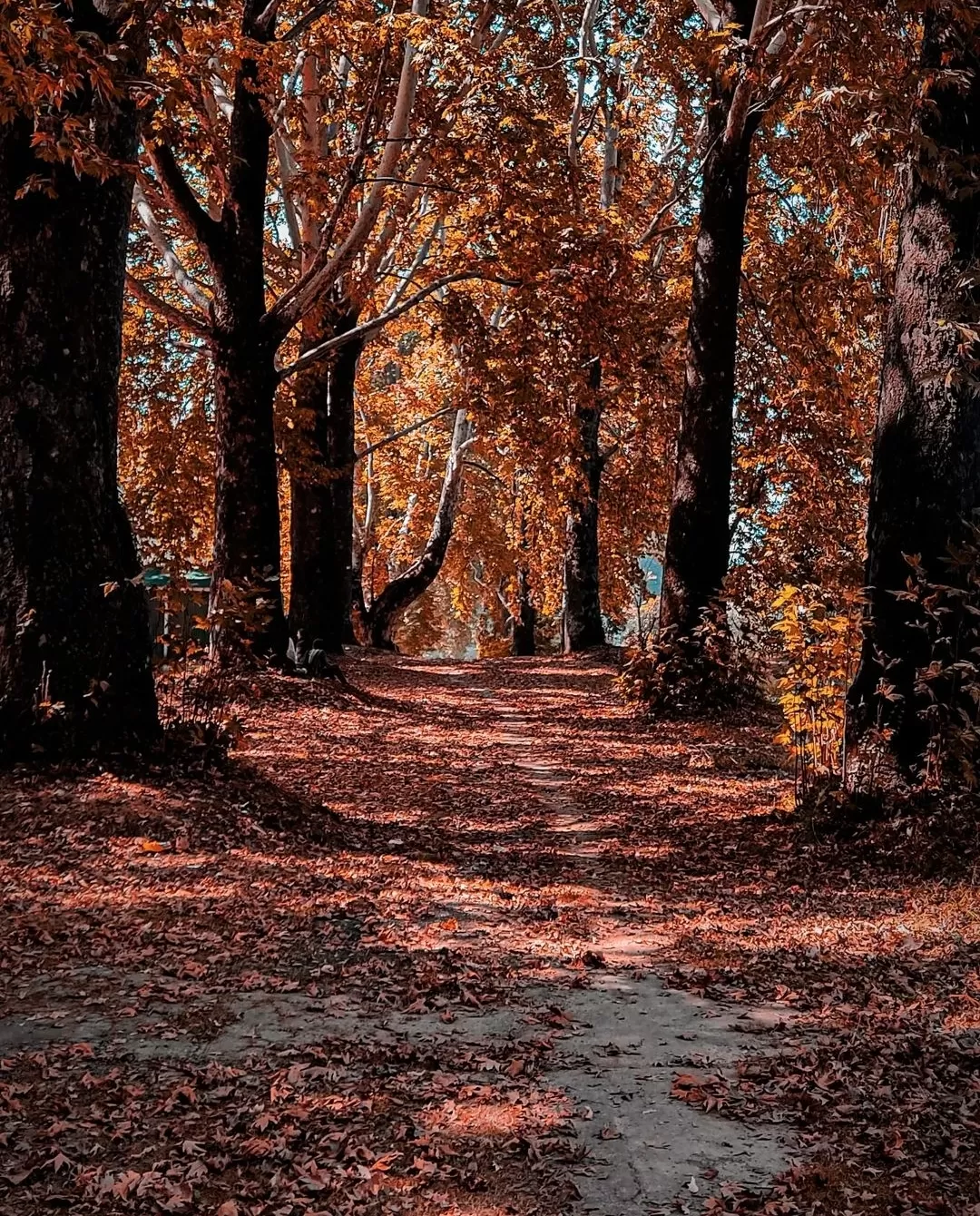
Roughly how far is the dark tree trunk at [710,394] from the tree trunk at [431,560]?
9796 mm

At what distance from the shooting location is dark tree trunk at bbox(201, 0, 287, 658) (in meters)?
12.0

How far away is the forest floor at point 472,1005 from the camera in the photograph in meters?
3.32

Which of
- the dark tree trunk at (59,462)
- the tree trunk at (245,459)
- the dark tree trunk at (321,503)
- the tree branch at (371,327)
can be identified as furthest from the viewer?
the dark tree trunk at (321,503)

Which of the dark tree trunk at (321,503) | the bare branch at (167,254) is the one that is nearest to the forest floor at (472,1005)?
the bare branch at (167,254)

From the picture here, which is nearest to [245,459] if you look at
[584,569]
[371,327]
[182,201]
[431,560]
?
[182,201]

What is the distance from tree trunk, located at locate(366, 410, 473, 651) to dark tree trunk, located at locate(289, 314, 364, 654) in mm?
4898

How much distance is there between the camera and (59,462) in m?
6.98

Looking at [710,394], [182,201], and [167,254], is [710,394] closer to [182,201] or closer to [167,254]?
[182,201]

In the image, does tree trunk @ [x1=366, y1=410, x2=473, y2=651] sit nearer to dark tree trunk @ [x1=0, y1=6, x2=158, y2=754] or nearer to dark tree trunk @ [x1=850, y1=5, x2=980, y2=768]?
dark tree trunk @ [x1=0, y1=6, x2=158, y2=754]

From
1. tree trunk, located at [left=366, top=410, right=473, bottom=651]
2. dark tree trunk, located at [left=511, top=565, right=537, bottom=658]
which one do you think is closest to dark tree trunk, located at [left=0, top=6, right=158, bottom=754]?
tree trunk, located at [left=366, top=410, right=473, bottom=651]

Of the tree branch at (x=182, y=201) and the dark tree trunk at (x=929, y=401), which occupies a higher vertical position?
the tree branch at (x=182, y=201)

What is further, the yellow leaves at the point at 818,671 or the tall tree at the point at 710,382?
the tall tree at the point at 710,382

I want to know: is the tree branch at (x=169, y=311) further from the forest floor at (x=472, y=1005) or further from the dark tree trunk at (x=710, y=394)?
the forest floor at (x=472, y=1005)

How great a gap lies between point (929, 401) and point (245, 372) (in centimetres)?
769
